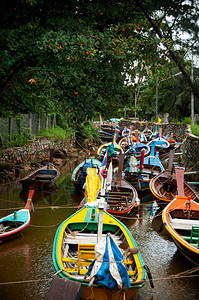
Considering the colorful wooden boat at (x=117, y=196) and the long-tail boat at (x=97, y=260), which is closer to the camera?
the long-tail boat at (x=97, y=260)

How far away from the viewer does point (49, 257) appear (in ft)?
29.8

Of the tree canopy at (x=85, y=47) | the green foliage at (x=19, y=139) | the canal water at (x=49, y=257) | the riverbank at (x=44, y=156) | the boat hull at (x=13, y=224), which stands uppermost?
the tree canopy at (x=85, y=47)

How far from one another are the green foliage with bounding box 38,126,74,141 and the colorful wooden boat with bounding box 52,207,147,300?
16643 millimetres

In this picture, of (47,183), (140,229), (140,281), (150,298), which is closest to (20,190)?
(47,183)

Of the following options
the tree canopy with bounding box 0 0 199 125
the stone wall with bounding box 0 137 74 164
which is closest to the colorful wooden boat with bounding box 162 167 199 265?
the tree canopy with bounding box 0 0 199 125

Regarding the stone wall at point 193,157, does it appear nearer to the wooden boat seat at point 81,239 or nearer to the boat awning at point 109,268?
the wooden boat seat at point 81,239

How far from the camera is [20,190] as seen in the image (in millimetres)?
15812

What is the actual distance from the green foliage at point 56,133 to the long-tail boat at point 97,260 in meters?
16.9

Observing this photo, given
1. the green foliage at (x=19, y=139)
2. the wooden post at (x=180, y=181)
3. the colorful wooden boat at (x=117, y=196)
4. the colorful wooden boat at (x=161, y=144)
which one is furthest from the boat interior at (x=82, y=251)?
the colorful wooden boat at (x=161, y=144)

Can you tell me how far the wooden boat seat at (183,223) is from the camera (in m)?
9.12

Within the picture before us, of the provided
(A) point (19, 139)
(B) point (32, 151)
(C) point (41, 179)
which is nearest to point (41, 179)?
(C) point (41, 179)

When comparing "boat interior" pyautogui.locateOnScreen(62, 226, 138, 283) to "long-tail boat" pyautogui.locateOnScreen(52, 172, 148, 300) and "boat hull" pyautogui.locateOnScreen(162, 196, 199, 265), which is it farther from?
"boat hull" pyautogui.locateOnScreen(162, 196, 199, 265)

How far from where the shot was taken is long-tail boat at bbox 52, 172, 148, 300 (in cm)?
568

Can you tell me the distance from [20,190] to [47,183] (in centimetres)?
132
